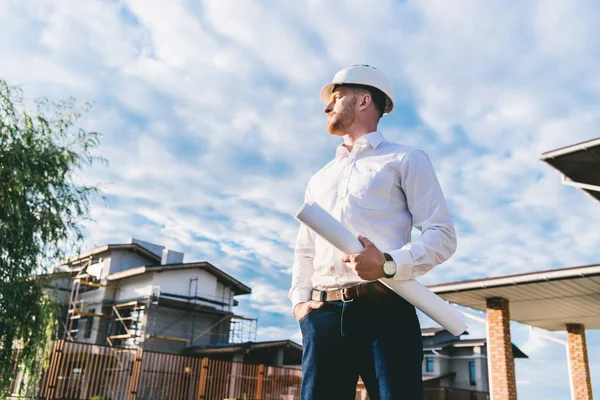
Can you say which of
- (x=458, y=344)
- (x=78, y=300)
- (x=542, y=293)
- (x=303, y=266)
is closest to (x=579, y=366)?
(x=542, y=293)

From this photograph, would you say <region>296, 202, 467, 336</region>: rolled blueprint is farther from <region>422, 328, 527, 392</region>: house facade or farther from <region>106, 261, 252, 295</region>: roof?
<region>422, 328, 527, 392</region>: house facade

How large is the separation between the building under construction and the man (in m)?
22.2

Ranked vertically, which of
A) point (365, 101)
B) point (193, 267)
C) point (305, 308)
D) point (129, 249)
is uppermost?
point (129, 249)

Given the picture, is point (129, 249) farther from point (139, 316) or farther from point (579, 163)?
point (579, 163)

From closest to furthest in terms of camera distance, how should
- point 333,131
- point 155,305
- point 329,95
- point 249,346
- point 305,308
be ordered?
point 305,308 → point 333,131 → point 329,95 → point 249,346 → point 155,305

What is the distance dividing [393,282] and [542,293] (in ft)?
37.4

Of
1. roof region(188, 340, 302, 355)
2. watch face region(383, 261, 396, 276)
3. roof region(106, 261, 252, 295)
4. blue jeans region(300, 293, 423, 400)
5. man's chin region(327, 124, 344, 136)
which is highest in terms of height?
roof region(106, 261, 252, 295)

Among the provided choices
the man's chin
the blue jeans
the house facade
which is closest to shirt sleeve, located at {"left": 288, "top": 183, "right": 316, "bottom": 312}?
the blue jeans

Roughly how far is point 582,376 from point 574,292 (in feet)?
16.0

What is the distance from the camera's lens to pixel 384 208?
78.3 inches

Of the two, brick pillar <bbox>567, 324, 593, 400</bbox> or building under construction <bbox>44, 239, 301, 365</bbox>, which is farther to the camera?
building under construction <bbox>44, 239, 301, 365</bbox>

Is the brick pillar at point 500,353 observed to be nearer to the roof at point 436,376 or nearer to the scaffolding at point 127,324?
the roof at point 436,376

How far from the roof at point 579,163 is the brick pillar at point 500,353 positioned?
10.4ft

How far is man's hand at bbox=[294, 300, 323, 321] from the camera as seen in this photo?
1.98 meters
